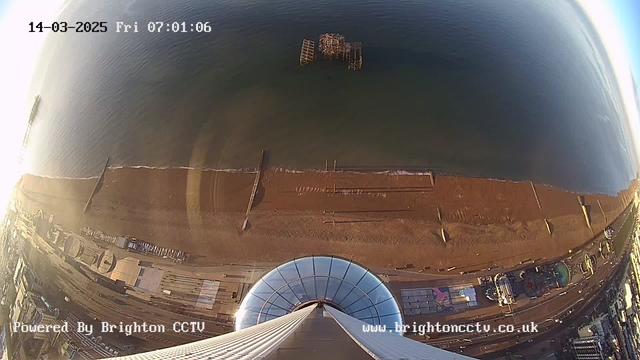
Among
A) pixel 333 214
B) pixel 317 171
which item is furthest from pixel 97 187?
pixel 333 214

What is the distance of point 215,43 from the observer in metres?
11.8

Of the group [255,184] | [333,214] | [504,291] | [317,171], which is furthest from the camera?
[317,171]

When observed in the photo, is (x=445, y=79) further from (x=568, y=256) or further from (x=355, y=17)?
(x=568, y=256)

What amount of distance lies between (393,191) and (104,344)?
6970 millimetres

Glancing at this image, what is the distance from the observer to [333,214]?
27.9 ft

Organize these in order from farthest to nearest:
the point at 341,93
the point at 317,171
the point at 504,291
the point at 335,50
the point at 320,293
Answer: the point at 335,50
the point at 341,93
the point at 317,171
the point at 504,291
the point at 320,293

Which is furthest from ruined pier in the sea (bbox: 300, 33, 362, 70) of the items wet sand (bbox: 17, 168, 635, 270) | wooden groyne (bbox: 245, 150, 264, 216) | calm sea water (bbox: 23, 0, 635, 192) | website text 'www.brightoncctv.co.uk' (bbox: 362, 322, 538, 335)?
website text 'www.brightoncctv.co.uk' (bbox: 362, 322, 538, 335)

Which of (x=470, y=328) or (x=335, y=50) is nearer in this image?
(x=470, y=328)

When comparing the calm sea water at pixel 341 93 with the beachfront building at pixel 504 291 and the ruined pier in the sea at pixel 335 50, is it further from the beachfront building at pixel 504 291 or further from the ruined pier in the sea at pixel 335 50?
the beachfront building at pixel 504 291

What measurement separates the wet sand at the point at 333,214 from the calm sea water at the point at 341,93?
1.73 ft

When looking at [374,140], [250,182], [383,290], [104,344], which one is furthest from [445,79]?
[104,344]

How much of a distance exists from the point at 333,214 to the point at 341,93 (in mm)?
4108

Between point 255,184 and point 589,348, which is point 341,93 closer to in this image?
point 255,184

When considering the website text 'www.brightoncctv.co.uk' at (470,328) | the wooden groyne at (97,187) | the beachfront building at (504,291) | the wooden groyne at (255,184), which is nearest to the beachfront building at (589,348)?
the website text 'www.brightoncctv.co.uk' at (470,328)
